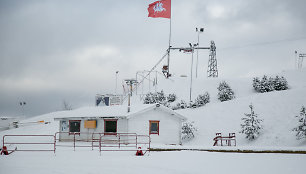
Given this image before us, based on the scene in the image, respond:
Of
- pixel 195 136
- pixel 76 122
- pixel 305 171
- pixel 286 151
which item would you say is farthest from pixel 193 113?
pixel 305 171

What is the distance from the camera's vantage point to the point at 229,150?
61.0 feet

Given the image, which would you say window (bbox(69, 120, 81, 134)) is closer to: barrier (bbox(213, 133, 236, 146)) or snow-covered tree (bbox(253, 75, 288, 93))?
barrier (bbox(213, 133, 236, 146))

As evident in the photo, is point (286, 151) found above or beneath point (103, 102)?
beneath

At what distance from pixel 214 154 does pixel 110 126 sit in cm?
1108

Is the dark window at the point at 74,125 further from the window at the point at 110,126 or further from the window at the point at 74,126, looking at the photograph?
the window at the point at 110,126

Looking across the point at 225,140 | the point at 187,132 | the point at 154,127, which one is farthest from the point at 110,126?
the point at 225,140

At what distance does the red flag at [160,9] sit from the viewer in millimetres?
27250

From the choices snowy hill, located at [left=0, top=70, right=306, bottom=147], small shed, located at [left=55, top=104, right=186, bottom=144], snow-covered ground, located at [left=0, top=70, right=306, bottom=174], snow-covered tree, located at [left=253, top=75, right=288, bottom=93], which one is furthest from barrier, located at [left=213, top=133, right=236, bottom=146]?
snow-covered tree, located at [left=253, top=75, right=288, bottom=93]

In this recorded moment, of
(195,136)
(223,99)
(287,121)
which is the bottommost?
(195,136)

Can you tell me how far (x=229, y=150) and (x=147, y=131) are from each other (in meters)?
8.52

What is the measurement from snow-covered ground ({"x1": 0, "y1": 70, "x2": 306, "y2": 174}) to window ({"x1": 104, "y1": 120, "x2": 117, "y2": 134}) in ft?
19.0

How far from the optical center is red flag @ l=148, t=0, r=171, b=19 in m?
27.2

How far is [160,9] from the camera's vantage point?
27250mm

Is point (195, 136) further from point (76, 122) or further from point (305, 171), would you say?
point (305, 171)
